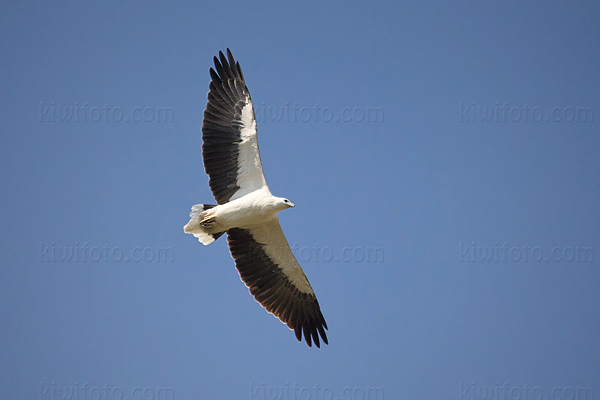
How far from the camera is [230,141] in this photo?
1162 centimetres

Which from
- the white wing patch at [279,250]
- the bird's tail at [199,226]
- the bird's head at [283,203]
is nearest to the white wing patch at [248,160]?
the bird's head at [283,203]

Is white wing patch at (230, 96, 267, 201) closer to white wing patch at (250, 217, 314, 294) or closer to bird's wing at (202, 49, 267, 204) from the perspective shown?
bird's wing at (202, 49, 267, 204)

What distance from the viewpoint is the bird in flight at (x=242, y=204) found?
1159 cm

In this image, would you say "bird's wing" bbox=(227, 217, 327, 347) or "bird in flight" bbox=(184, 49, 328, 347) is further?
"bird's wing" bbox=(227, 217, 327, 347)

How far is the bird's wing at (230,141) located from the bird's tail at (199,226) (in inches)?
16.6

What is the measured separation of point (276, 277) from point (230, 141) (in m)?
3.10

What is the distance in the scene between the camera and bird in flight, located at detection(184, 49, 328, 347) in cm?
1159

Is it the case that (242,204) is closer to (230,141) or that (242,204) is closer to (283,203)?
(283,203)

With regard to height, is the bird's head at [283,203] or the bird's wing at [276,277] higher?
the bird's head at [283,203]

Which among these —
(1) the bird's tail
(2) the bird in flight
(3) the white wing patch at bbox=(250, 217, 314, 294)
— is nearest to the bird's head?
(2) the bird in flight

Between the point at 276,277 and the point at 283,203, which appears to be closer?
the point at 283,203

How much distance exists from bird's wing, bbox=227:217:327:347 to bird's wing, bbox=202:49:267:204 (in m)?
0.97

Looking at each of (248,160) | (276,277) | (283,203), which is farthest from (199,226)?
(276,277)

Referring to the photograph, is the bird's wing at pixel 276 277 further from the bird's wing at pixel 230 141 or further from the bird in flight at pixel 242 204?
the bird's wing at pixel 230 141
